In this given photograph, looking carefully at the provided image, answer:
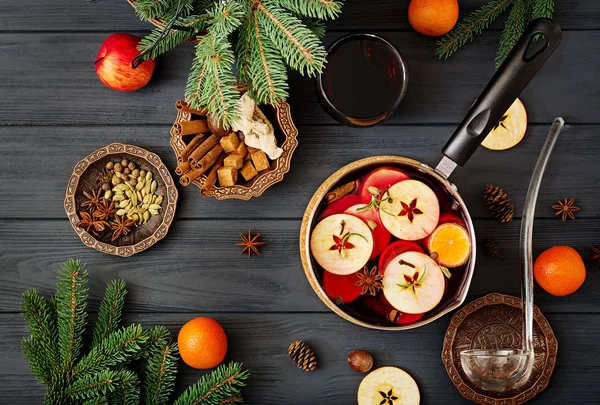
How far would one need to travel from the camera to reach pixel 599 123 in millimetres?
1011

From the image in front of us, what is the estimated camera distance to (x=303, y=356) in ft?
3.25

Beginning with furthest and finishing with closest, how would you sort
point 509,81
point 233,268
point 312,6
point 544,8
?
point 233,268
point 544,8
point 509,81
point 312,6

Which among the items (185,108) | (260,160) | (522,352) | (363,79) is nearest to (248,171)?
(260,160)

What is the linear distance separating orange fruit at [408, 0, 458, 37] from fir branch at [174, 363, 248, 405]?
2.28 ft

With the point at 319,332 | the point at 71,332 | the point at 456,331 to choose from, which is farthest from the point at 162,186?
the point at 456,331

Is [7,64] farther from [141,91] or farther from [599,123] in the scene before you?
[599,123]

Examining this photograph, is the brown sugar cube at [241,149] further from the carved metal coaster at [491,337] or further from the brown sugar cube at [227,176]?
the carved metal coaster at [491,337]

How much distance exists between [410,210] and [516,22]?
1.34 feet

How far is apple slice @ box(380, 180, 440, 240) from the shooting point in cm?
84

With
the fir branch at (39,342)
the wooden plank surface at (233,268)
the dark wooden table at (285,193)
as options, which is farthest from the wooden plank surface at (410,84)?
the fir branch at (39,342)

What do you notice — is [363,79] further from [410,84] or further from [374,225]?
[374,225]

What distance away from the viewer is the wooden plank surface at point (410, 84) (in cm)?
101

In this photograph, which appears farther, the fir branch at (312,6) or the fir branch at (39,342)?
the fir branch at (39,342)

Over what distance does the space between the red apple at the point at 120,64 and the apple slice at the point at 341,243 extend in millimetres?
427
